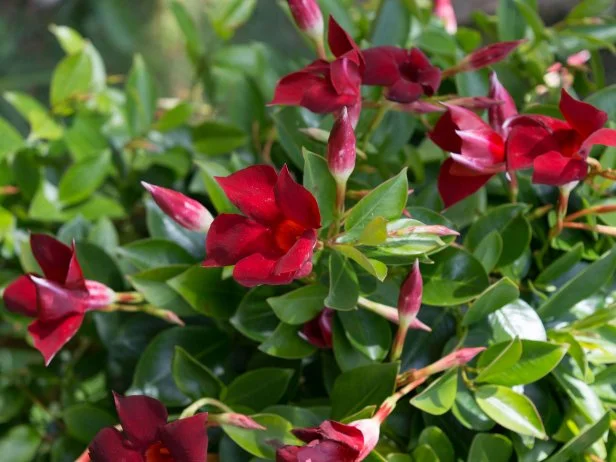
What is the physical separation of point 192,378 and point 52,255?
13cm

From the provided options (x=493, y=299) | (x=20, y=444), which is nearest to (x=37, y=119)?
(x=20, y=444)

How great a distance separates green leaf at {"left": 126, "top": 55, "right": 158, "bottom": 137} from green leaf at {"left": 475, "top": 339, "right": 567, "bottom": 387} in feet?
1.49

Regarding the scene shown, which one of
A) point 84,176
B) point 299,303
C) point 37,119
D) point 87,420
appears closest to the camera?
point 299,303

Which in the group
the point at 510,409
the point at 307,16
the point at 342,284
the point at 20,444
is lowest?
the point at 20,444

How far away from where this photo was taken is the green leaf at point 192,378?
46 cm

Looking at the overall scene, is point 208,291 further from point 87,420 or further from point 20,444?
point 20,444

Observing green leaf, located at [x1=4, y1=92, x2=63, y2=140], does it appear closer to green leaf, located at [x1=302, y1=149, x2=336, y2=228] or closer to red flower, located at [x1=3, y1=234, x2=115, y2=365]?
red flower, located at [x1=3, y1=234, x2=115, y2=365]

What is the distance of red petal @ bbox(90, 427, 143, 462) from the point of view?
37cm

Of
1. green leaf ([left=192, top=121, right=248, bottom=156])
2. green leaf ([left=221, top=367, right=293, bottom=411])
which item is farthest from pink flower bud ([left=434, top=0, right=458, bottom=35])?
green leaf ([left=221, top=367, right=293, bottom=411])

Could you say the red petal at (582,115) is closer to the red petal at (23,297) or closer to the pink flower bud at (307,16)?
the pink flower bud at (307,16)

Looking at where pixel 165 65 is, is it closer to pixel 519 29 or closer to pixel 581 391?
pixel 519 29

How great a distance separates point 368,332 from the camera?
1.47 feet

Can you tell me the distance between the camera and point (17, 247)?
662mm

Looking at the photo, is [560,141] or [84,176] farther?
[84,176]
